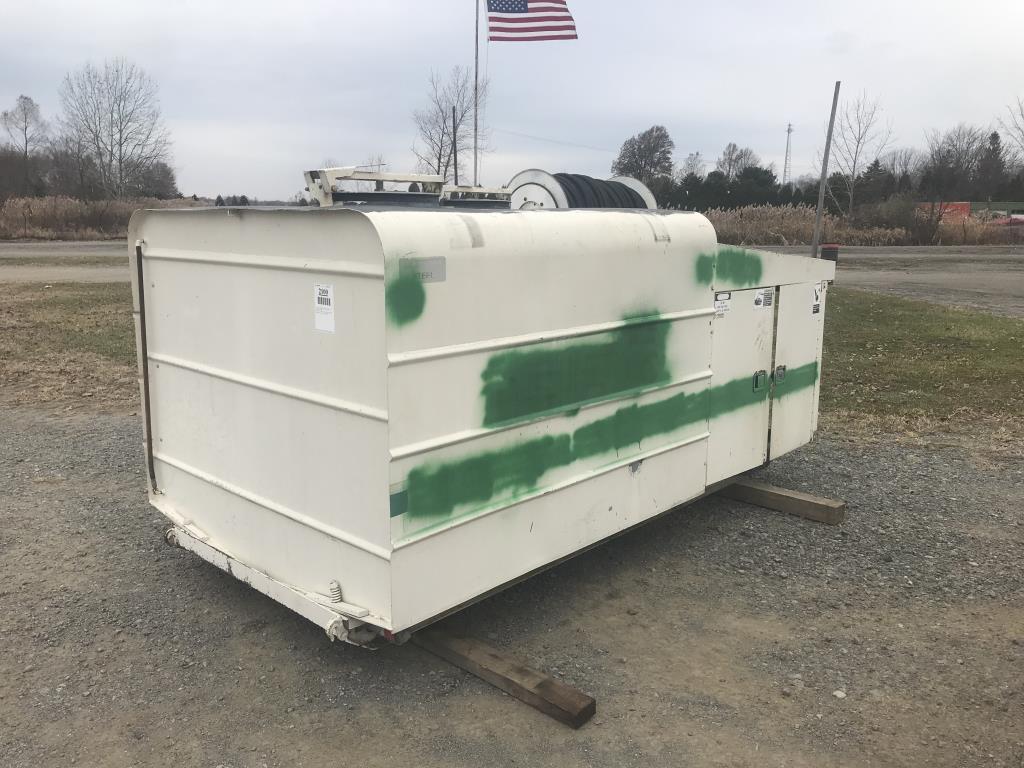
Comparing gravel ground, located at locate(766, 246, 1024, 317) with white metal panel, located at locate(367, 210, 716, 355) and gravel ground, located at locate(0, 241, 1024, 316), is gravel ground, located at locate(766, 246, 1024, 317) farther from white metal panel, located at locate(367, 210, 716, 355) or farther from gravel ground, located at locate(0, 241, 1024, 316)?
white metal panel, located at locate(367, 210, 716, 355)

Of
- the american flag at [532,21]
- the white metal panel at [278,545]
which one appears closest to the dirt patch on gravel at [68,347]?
the white metal panel at [278,545]

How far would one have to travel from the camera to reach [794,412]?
18.3ft

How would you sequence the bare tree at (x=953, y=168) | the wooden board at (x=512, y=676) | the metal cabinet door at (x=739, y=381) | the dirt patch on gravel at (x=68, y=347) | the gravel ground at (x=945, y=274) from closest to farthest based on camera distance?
the wooden board at (x=512, y=676) < the metal cabinet door at (x=739, y=381) < the dirt patch on gravel at (x=68, y=347) < the gravel ground at (x=945, y=274) < the bare tree at (x=953, y=168)

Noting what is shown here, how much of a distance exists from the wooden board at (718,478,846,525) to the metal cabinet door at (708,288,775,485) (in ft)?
1.10

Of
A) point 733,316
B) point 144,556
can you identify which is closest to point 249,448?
point 144,556

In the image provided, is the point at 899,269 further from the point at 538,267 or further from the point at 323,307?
the point at 323,307

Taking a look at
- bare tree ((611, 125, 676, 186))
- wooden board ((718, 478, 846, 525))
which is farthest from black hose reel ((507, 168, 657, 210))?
bare tree ((611, 125, 676, 186))

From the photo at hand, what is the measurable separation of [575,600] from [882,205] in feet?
125

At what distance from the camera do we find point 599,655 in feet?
12.1

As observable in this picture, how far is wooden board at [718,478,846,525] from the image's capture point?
5.27 m

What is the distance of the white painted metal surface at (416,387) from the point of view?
121 inches

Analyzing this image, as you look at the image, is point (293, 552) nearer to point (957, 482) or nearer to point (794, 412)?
point (794, 412)

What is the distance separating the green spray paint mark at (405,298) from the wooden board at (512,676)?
4.78 feet

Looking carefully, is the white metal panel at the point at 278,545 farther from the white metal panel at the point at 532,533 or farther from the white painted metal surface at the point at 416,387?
the white metal panel at the point at 532,533
